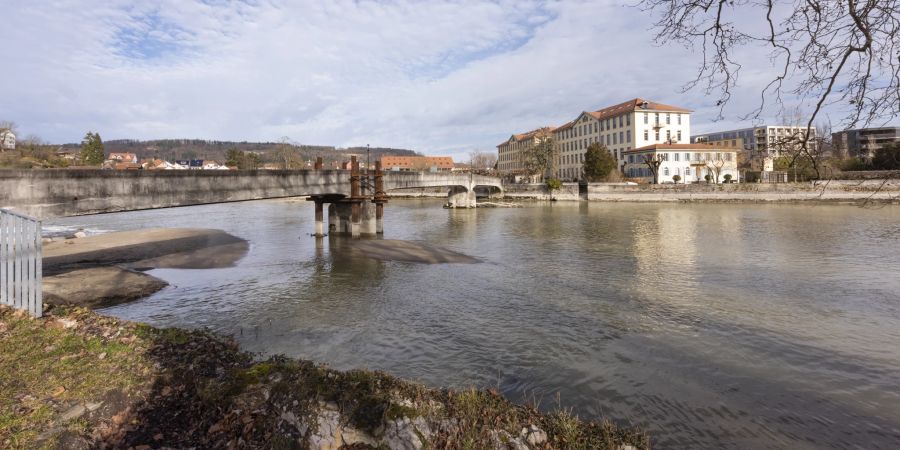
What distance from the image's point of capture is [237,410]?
22.7ft

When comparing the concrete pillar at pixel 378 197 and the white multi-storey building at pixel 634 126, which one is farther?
the white multi-storey building at pixel 634 126

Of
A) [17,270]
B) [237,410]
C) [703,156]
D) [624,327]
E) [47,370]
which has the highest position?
[703,156]

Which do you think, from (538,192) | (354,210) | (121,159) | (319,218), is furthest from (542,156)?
(121,159)

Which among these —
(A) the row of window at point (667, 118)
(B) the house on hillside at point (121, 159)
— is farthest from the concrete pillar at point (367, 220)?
(B) the house on hillside at point (121, 159)

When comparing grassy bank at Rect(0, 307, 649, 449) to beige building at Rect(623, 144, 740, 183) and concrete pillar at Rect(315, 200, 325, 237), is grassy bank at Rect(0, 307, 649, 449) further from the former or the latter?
beige building at Rect(623, 144, 740, 183)

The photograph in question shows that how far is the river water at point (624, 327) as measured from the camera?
28.9ft

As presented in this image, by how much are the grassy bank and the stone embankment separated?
83.7 m

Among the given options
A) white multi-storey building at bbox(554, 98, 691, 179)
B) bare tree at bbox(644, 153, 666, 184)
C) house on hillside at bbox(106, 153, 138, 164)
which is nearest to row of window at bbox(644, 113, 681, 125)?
white multi-storey building at bbox(554, 98, 691, 179)

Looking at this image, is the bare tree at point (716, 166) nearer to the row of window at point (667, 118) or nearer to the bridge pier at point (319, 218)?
the row of window at point (667, 118)

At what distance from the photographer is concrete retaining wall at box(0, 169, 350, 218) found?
15.8 m

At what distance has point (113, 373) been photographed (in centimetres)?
757

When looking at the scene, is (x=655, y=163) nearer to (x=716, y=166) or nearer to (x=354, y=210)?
(x=716, y=166)

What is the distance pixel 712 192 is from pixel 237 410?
89.8m

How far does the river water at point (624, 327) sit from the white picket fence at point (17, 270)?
4503 millimetres
